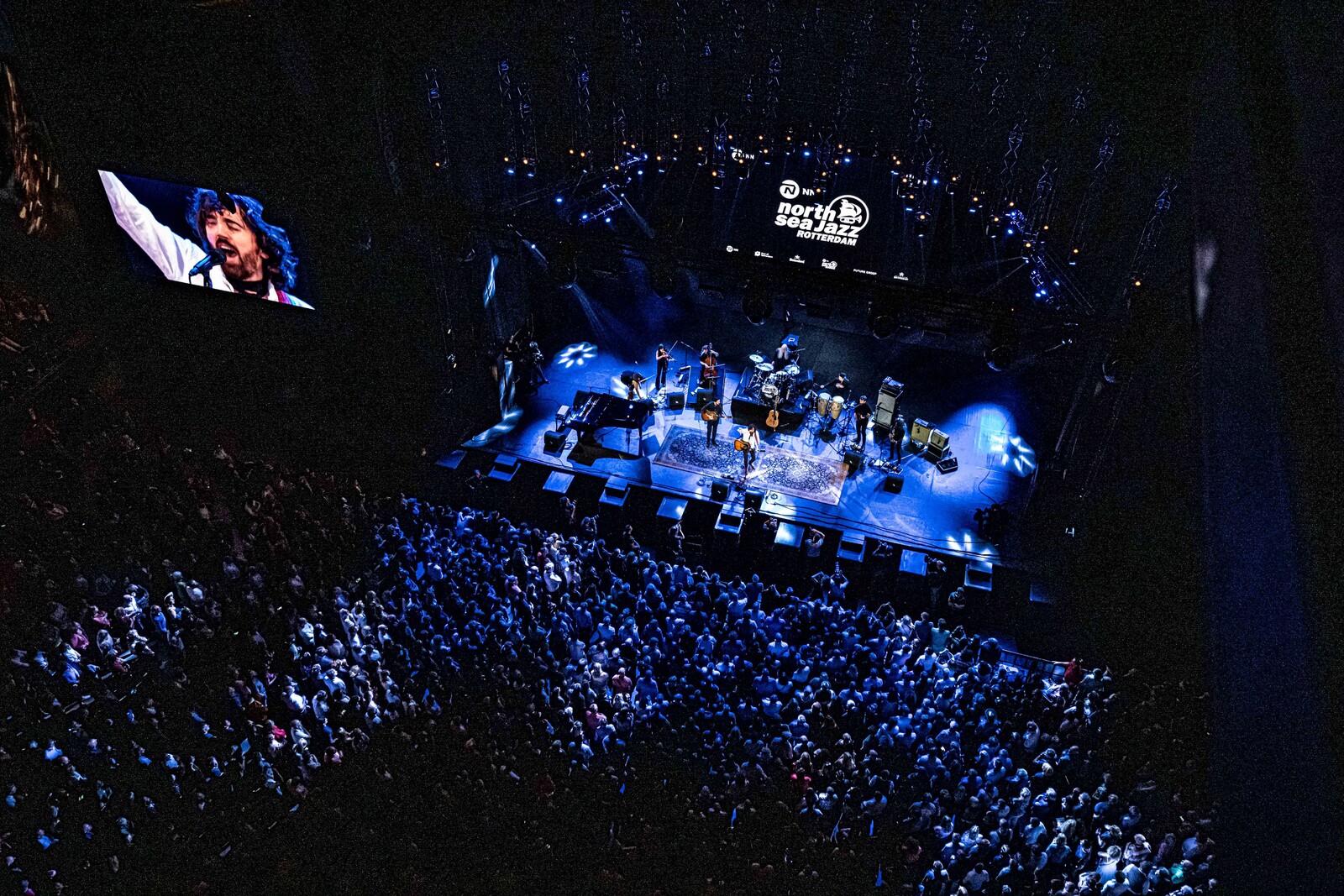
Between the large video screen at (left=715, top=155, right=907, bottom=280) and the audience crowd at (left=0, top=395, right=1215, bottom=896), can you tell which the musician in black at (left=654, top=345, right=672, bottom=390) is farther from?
the audience crowd at (left=0, top=395, right=1215, bottom=896)

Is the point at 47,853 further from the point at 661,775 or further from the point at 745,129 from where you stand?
the point at 745,129

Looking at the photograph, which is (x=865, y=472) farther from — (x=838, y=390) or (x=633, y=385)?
(x=633, y=385)

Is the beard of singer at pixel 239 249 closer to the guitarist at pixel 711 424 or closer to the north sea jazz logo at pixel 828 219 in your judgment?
the guitarist at pixel 711 424

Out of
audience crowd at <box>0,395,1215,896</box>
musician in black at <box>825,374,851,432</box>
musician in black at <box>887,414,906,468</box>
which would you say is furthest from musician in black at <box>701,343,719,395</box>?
audience crowd at <box>0,395,1215,896</box>

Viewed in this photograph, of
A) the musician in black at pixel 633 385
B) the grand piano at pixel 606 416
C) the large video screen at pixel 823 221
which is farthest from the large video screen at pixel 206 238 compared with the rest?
the large video screen at pixel 823 221

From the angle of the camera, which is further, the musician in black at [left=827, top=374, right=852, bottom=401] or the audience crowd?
the musician in black at [left=827, top=374, right=852, bottom=401]

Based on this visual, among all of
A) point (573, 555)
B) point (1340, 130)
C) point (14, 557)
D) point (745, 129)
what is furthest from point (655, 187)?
point (1340, 130)
